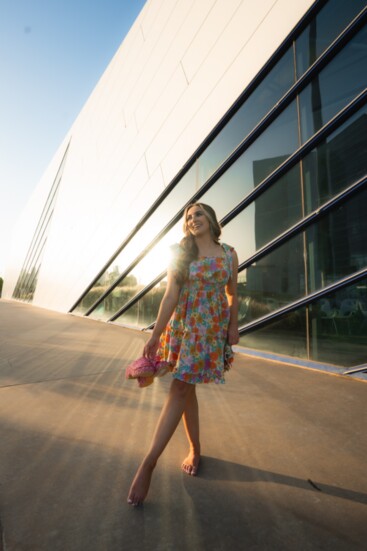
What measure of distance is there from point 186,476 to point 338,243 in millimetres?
3899

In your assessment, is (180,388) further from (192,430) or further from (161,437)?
(192,430)

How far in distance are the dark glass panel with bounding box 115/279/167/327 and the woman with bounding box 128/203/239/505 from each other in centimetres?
566

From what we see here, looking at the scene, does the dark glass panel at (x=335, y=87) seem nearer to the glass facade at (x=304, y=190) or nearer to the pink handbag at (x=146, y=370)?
the glass facade at (x=304, y=190)

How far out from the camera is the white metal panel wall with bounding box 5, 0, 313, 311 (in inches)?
237

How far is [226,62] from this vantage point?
20.7ft

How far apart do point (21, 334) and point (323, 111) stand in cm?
751

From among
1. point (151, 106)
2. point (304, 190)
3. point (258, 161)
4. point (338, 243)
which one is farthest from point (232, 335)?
point (151, 106)

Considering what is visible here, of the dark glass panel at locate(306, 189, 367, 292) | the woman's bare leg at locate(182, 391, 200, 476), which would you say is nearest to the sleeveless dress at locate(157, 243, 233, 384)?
the woman's bare leg at locate(182, 391, 200, 476)

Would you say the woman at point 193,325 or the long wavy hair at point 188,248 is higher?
the long wavy hair at point 188,248

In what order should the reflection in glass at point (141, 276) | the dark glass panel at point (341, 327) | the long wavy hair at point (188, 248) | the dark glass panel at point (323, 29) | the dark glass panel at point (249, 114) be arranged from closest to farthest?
the long wavy hair at point (188, 248) → the dark glass panel at point (341, 327) → the dark glass panel at point (323, 29) → the dark glass panel at point (249, 114) → the reflection in glass at point (141, 276)

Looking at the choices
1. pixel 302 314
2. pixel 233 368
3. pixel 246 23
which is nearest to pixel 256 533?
pixel 233 368

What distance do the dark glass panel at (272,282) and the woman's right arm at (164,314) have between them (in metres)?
3.59

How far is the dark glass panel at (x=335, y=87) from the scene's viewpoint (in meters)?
4.48

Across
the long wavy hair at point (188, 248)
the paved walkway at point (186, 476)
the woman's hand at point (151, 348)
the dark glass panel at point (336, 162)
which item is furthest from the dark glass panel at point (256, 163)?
the woman's hand at point (151, 348)
